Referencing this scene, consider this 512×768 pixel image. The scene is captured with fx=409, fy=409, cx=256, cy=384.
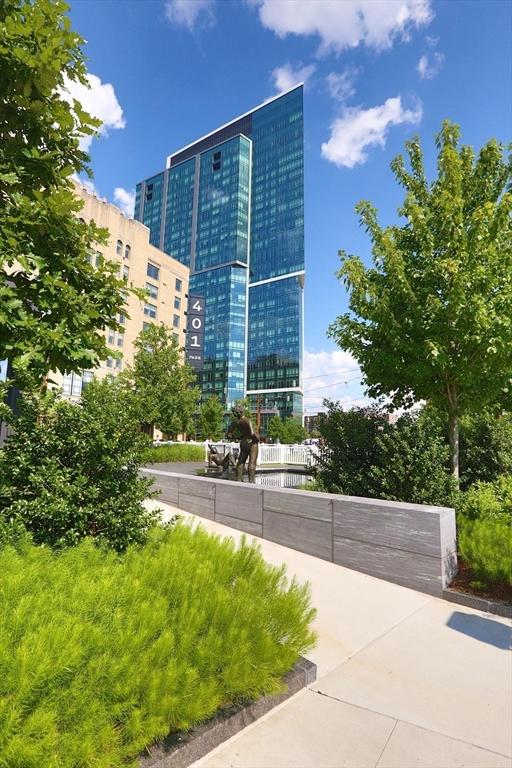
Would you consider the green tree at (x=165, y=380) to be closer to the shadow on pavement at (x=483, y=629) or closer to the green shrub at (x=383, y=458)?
the green shrub at (x=383, y=458)

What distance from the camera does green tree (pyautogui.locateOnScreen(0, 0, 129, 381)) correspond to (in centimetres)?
349

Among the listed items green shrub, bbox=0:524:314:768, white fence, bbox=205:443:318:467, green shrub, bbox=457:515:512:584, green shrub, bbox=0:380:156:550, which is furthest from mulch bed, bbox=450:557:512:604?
white fence, bbox=205:443:318:467

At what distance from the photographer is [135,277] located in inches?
2071

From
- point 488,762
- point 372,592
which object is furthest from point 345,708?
point 372,592

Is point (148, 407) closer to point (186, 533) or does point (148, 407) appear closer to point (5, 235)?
point (186, 533)

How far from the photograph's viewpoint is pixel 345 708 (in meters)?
2.69

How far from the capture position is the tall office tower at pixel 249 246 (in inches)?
5266

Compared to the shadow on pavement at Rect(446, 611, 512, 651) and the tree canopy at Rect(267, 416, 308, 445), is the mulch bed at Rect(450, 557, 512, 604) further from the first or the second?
the tree canopy at Rect(267, 416, 308, 445)

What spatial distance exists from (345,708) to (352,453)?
16.5 feet

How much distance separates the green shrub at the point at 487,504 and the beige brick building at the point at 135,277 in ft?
136

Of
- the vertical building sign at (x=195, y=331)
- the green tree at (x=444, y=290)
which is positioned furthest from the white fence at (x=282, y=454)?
the vertical building sign at (x=195, y=331)

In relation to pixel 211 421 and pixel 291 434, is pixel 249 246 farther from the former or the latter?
pixel 211 421

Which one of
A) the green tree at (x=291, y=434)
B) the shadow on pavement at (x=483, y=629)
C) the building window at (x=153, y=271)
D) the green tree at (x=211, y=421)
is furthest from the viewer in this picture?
the green tree at (x=291, y=434)

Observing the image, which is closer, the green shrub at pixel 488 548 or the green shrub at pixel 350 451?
the green shrub at pixel 488 548
